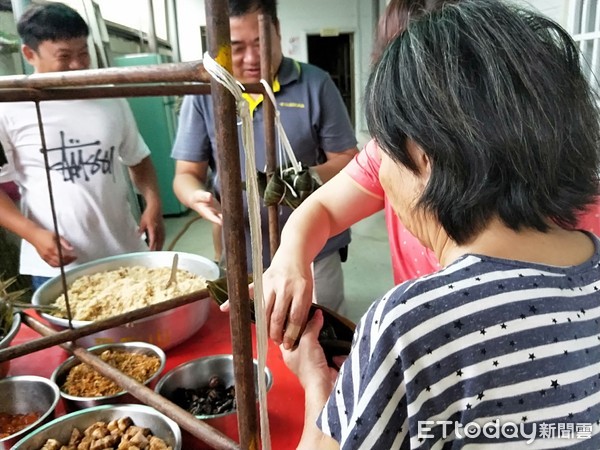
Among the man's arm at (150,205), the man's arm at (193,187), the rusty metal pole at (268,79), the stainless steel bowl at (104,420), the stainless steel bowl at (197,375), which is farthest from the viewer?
the man's arm at (150,205)

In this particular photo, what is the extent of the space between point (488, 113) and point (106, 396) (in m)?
0.77

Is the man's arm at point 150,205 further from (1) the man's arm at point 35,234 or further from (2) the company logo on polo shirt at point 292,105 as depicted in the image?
(2) the company logo on polo shirt at point 292,105

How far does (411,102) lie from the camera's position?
60 cm

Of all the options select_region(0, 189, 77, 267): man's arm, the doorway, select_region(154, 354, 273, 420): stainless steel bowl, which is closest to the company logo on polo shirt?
select_region(0, 189, 77, 267): man's arm

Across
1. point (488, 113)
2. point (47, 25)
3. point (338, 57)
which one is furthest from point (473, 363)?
point (338, 57)

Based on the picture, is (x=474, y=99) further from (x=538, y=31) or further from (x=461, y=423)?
(x=461, y=423)

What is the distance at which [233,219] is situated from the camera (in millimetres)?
506

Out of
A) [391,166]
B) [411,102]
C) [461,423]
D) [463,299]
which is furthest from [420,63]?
[461,423]

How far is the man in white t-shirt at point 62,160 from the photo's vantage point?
1.68m

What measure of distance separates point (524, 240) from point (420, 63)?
248 mm

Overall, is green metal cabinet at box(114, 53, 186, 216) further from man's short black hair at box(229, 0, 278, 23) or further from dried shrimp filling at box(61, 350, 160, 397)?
dried shrimp filling at box(61, 350, 160, 397)

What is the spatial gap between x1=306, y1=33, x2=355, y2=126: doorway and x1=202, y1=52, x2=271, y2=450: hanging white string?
766cm

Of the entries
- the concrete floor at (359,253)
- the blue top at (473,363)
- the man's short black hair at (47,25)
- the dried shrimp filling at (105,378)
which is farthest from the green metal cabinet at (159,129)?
the blue top at (473,363)

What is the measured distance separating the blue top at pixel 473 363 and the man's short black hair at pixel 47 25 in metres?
1.61
